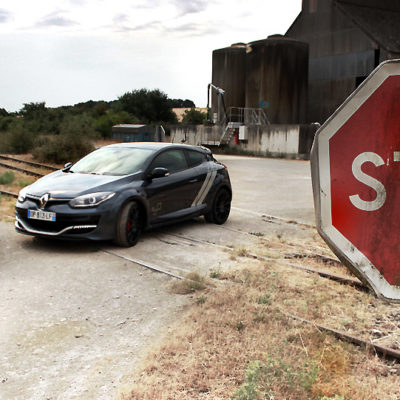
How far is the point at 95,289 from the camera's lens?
20.9 feet

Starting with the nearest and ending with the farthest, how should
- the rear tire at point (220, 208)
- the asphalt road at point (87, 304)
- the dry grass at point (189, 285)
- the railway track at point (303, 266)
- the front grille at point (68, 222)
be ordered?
the asphalt road at point (87, 304) → the dry grass at point (189, 285) → the railway track at point (303, 266) → the front grille at point (68, 222) → the rear tire at point (220, 208)

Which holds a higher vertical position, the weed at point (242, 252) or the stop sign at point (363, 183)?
the stop sign at point (363, 183)

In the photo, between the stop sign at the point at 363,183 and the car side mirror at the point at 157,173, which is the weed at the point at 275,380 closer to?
the stop sign at the point at 363,183

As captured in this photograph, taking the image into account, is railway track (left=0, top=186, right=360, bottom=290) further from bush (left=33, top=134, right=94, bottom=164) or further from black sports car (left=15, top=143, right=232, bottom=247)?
bush (left=33, top=134, right=94, bottom=164)

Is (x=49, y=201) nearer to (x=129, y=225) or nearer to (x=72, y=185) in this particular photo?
(x=72, y=185)

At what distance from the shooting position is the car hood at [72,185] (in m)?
8.25

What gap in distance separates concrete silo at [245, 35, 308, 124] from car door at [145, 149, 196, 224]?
30.5m

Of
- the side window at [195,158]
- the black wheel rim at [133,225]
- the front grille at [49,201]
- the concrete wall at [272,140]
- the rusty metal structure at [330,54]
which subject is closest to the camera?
the front grille at [49,201]

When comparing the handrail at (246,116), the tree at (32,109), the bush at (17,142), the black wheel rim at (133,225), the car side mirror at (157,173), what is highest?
the tree at (32,109)

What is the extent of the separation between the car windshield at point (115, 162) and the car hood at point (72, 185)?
0.99 ft

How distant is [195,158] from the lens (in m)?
10.5

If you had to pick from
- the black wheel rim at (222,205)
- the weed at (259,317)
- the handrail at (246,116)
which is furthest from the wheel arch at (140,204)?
the handrail at (246,116)

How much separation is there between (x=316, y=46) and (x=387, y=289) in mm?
43461

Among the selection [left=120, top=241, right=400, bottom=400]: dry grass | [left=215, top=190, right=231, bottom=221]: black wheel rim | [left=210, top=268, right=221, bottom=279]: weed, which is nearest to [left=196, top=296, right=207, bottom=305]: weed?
[left=120, top=241, right=400, bottom=400]: dry grass
